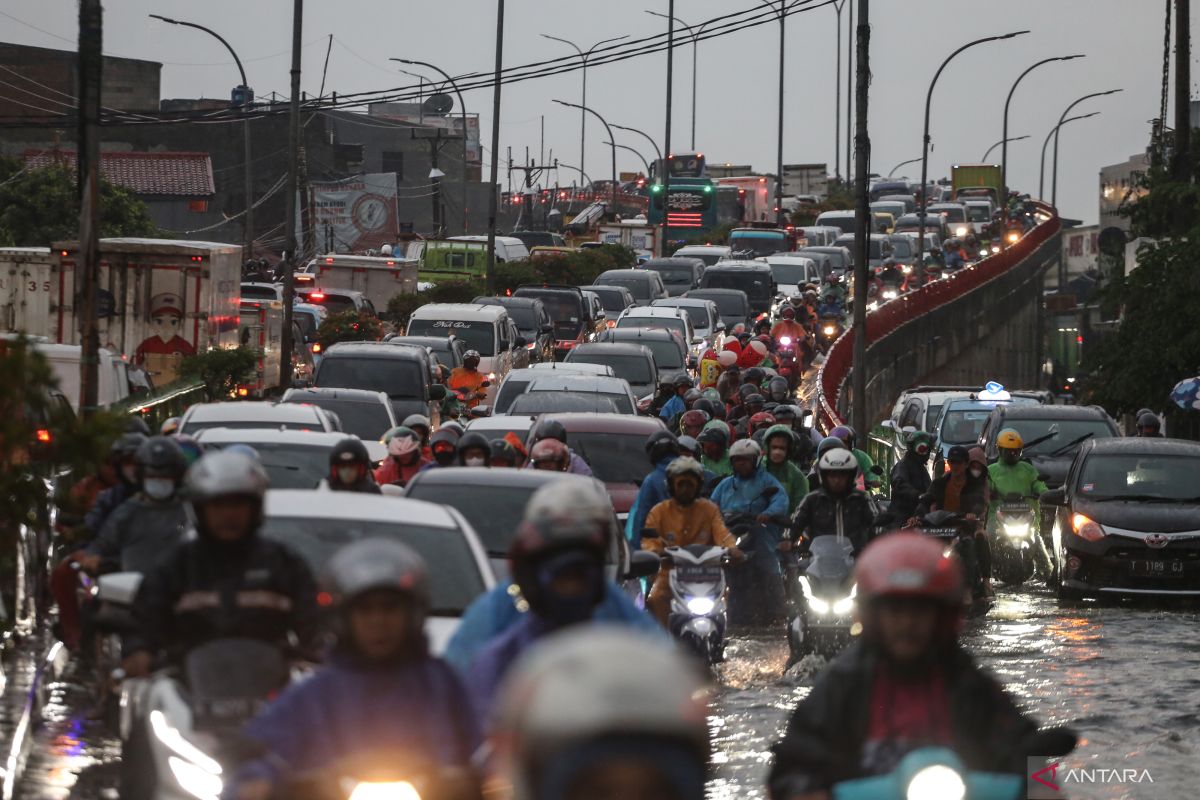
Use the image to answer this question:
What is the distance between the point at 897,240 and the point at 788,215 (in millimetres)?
26030

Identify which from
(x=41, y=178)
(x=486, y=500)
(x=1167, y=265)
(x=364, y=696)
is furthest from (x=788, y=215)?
(x=364, y=696)

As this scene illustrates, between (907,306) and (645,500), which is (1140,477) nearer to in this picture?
(645,500)

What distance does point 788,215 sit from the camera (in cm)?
10212

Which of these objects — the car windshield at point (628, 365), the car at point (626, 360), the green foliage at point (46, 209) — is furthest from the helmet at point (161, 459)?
the green foliage at point (46, 209)

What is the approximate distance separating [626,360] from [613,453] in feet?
41.6

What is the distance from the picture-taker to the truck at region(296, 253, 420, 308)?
52656mm

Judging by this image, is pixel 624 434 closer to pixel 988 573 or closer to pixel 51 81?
pixel 988 573

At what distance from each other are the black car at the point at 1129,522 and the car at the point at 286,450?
7382 millimetres

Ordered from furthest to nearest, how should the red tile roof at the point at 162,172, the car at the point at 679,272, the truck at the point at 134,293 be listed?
the red tile roof at the point at 162,172
the car at the point at 679,272
the truck at the point at 134,293

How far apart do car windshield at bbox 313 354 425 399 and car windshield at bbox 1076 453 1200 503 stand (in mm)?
9376

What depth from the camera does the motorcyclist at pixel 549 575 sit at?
5711 millimetres

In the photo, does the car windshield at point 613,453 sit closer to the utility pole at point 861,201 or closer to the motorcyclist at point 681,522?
the motorcyclist at point 681,522

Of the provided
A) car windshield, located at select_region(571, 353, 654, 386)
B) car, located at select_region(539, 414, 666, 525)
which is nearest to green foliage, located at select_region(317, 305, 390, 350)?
car windshield, located at select_region(571, 353, 654, 386)

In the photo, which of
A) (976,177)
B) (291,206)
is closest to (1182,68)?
(291,206)
